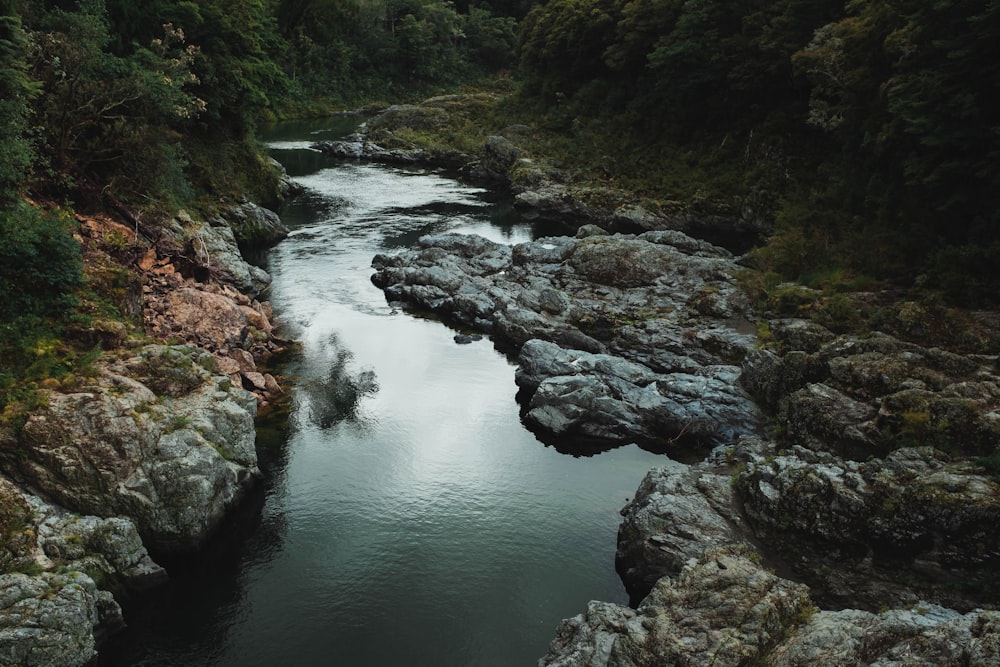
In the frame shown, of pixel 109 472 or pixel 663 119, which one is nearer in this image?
pixel 109 472

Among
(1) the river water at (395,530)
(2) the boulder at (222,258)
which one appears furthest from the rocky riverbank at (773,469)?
(2) the boulder at (222,258)

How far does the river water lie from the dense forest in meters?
7.54

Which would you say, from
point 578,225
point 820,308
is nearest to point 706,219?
point 578,225

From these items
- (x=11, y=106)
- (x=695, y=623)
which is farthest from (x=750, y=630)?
(x=11, y=106)

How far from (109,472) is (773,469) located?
16647 mm

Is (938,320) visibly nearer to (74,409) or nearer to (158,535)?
(158,535)

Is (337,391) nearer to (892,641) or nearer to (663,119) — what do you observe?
(892,641)

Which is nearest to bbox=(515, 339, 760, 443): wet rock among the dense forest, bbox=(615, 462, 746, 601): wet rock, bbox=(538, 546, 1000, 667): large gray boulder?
bbox=(615, 462, 746, 601): wet rock

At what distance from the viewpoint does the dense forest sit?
23.0 meters

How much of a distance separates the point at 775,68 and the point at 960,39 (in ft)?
77.1

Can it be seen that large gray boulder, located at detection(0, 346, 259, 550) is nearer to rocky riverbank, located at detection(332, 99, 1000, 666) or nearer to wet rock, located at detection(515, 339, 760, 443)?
rocky riverbank, located at detection(332, 99, 1000, 666)

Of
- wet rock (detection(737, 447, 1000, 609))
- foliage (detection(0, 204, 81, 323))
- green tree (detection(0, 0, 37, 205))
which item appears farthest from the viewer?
green tree (detection(0, 0, 37, 205))

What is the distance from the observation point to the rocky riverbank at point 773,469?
496 inches

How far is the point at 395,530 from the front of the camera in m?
18.7
